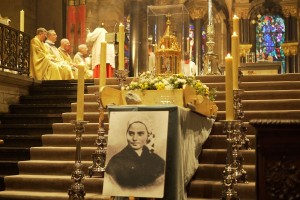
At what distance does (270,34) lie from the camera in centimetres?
2370

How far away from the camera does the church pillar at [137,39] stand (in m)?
18.2

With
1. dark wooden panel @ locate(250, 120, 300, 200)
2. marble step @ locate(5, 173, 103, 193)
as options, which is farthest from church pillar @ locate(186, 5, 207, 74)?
dark wooden panel @ locate(250, 120, 300, 200)

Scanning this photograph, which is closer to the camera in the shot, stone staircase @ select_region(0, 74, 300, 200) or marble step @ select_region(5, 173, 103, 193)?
stone staircase @ select_region(0, 74, 300, 200)

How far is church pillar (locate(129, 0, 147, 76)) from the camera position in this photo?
18234 millimetres

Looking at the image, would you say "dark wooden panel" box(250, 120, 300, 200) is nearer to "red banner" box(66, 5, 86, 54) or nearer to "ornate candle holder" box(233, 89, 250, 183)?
"ornate candle holder" box(233, 89, 250, 183)

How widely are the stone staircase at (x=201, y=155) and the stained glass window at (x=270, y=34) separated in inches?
595

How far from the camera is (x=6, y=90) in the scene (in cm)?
910

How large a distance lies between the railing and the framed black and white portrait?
16.7ft

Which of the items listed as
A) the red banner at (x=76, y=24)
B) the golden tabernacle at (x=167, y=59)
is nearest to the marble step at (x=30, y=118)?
the golden tabernacle at (x=167, y=59)

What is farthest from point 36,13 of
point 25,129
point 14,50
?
point 25,129

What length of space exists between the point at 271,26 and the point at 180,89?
19452 millimetres

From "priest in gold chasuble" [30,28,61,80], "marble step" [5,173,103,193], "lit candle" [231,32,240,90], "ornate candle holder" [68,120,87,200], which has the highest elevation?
"priest in gold chasuble" [30,28,61,80]

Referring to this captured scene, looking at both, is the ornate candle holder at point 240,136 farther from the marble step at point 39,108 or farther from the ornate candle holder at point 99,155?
the marble step at point 39,108

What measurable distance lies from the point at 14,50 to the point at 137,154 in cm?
592
